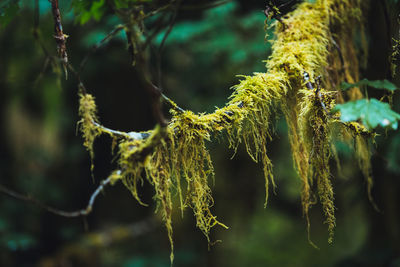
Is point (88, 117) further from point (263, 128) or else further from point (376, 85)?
point (376, 85)

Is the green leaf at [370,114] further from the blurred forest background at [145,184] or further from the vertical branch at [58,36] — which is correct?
the blurred forest background at [145,184]

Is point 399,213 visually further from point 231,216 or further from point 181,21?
point 231,216

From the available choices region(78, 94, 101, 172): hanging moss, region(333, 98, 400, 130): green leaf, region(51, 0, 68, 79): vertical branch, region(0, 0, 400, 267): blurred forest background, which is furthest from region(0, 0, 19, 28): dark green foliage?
region(333, 98, 400, 130): green leaf

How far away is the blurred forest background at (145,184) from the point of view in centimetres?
286

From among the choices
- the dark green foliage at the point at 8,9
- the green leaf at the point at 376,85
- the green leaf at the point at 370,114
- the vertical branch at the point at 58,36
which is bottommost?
the green leaf at the point at 370,114

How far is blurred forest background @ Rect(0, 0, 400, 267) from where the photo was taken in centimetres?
286

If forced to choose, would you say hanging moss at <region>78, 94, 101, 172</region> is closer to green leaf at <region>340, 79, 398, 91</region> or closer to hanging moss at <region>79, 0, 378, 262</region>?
hanging moss at <region>79, 0, 378, 262</region>

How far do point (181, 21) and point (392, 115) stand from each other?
2.53m

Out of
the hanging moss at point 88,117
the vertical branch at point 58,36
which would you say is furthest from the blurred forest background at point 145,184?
the hanging moss at point 88,117

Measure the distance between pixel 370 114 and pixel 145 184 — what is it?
12.3 ft

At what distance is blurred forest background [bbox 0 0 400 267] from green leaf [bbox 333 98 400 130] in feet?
3.90

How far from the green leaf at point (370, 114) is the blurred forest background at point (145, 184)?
1.19m

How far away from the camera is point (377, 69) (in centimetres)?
225

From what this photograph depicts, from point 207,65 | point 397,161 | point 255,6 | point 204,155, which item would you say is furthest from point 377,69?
point 207,65
